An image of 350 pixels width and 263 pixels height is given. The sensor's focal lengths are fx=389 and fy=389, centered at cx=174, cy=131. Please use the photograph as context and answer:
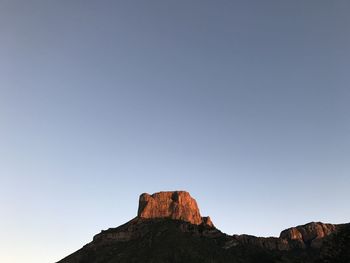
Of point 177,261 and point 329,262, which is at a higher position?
point 177,261

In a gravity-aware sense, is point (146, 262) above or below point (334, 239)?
above

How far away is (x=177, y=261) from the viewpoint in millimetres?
198875

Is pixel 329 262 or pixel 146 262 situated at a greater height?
pixel 146 262

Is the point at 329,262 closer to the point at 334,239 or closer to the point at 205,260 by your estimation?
the point at 334,239

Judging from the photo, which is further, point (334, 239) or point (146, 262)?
point (146, 262)

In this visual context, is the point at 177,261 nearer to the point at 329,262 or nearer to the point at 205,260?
the point at 205,260

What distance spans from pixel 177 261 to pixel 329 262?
152 m

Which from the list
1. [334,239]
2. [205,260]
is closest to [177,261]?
[205,260]

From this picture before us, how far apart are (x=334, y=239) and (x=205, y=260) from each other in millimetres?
148084

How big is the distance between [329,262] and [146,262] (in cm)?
15367

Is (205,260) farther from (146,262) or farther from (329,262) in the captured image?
(329,262)

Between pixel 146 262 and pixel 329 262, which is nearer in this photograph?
pixel 329 262

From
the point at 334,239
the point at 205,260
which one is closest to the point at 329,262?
the point at 334,239

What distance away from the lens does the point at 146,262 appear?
198 meters
